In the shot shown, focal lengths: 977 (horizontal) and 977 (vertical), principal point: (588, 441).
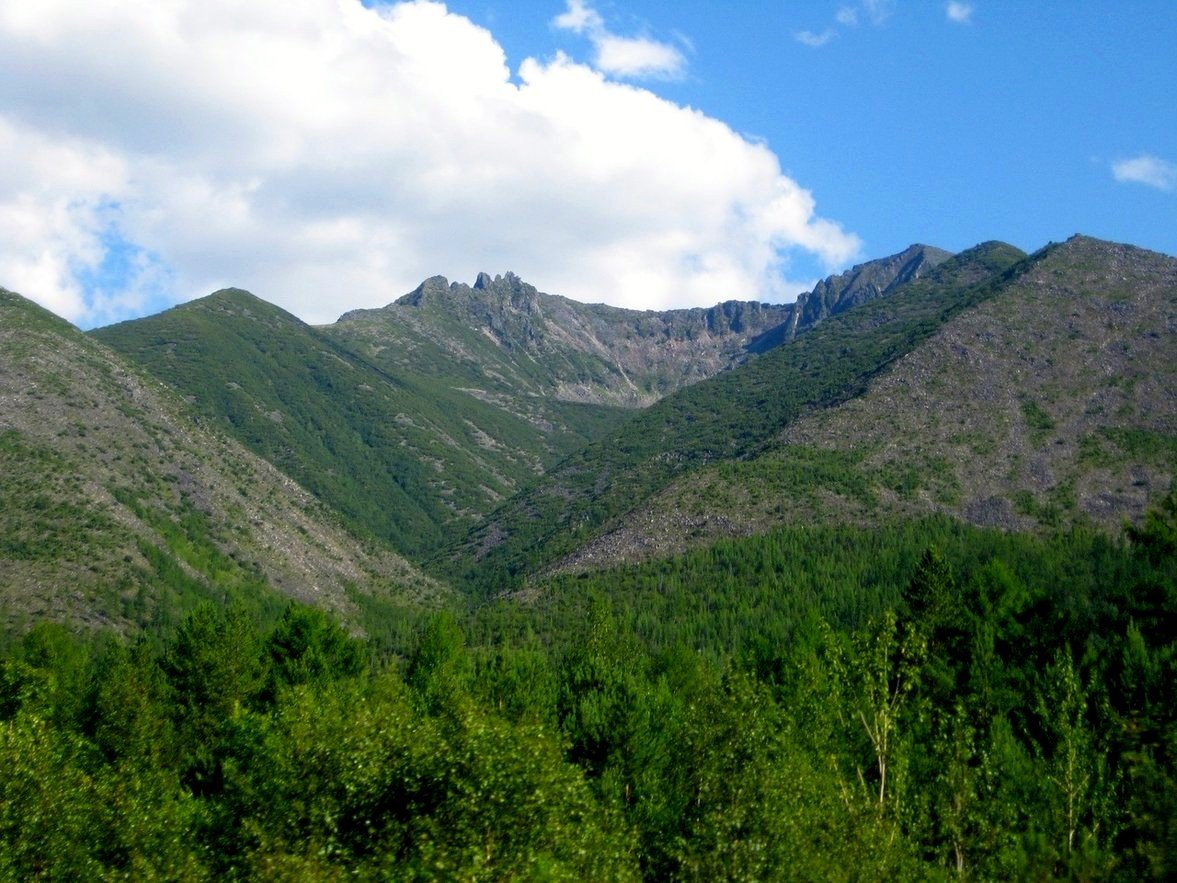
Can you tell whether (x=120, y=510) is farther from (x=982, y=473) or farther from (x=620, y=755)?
(x=982, y=473)

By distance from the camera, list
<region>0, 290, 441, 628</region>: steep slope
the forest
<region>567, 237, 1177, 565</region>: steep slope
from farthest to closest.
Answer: <region>567, 237, 1177, 565</region>: steep slope < <region>0, 290, 441, 628</region>: steep slope < the forest

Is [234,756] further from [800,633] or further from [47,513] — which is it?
[47,513]

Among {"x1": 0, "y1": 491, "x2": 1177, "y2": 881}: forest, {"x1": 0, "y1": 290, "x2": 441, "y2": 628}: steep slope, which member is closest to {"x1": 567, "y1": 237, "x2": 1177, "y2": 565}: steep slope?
{"x1": 0, "y1": 290, "x2": 441, "y2": 628}: steep slope

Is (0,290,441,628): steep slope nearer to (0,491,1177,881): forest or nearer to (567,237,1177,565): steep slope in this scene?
(0,491,1177,881): forest

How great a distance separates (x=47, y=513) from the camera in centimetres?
13038

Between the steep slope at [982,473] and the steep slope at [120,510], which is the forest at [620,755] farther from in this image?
the steep slope at [982,473]

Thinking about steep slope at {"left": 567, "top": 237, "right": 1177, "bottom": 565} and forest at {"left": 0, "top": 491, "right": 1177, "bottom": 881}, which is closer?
forest at {"left": 0, "top": 491, "right": 1177, "bottom": 881}

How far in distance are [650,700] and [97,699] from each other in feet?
122

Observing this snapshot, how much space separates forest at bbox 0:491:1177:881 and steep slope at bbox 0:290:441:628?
41.9 m

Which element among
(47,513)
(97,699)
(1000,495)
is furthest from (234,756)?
(1000,495)

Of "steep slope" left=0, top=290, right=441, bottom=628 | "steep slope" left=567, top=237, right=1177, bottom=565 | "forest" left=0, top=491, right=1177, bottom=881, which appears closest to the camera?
"forest" left=0, top=491, right=1177, bottom=881

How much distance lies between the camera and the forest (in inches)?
1067

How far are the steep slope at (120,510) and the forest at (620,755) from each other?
137 ft

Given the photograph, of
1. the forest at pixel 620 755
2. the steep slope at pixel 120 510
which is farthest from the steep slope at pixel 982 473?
the forest at pixel 620 755
